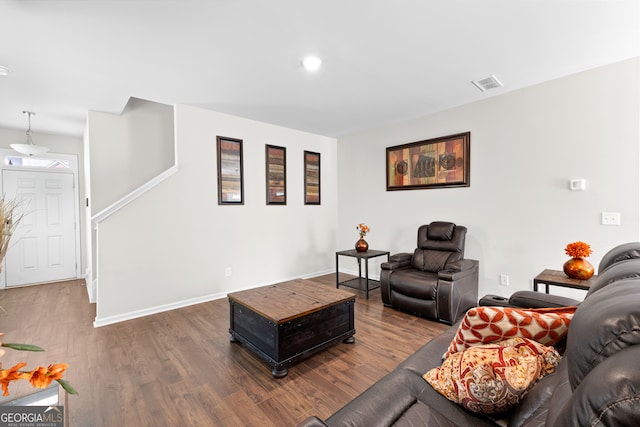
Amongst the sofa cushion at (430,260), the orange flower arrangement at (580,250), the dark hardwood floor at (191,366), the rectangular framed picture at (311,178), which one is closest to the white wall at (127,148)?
the dark hardwood floor at (191,366)

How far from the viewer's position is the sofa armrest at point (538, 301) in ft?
6.01

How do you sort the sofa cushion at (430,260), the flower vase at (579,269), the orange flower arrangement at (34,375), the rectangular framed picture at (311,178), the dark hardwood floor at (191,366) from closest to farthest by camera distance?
the orange flower arrangement at (34,375), the dark hardwood floor at (191,366), the flower vase at (579,269), the sofa cushion at (430,260), the rectangular framed picture at (311,178)

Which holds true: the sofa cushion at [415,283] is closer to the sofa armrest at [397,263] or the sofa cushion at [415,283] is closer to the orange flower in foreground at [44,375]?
the sofa armrest at [397,263]

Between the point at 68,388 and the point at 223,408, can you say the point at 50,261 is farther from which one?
the point at 68,388

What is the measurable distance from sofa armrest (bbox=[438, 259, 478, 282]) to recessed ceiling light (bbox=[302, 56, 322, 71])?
7.98 ft

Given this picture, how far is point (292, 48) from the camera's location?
7.89 ft

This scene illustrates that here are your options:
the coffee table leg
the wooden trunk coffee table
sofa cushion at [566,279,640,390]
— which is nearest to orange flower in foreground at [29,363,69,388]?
sofa cushion at [566,279,640,390]

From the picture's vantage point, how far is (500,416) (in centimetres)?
103

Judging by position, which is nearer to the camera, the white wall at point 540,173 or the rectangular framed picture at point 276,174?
the white wall at point 540,173

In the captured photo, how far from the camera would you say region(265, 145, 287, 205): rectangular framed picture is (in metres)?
4.50

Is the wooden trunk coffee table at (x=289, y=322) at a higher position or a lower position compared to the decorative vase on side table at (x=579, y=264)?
lower

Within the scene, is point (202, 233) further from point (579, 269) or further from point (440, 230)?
point (579, 269)

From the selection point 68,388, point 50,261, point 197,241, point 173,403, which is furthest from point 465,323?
point 50,261

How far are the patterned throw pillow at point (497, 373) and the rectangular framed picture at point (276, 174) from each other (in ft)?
12.3
